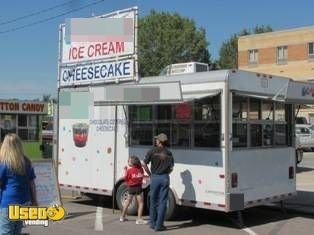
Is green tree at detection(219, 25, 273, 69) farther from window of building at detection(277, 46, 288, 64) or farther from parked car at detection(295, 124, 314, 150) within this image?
parked car at detection(295, 124, 314, 150)

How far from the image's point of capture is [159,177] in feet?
37.9

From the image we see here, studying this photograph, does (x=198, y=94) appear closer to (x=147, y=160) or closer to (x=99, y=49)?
(x=147, y=160)

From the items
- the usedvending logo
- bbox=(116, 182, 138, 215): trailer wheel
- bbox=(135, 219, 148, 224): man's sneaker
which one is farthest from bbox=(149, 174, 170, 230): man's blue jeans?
the usedvending logo

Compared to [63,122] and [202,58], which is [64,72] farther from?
[202,58]

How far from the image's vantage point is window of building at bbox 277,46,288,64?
200 ft

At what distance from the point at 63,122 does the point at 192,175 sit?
170 inches

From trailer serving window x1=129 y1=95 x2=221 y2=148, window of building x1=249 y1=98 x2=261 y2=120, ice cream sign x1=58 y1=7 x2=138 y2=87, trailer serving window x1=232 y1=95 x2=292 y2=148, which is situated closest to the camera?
trailer serving window x1=129 y1=95 x2=221 y2=148

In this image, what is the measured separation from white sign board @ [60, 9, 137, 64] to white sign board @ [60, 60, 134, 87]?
22 cm

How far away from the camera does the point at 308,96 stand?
1304 cm

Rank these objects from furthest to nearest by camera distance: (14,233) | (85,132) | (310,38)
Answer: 1. (310,38)
2. (85,132)
3. (14,233)

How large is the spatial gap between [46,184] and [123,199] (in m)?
1.71

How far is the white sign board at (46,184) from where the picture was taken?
40.2 ft

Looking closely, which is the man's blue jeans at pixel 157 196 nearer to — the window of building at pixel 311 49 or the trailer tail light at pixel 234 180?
the trailer tail light at pixel 234 180

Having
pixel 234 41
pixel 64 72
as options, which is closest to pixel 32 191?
pixel 64 72
